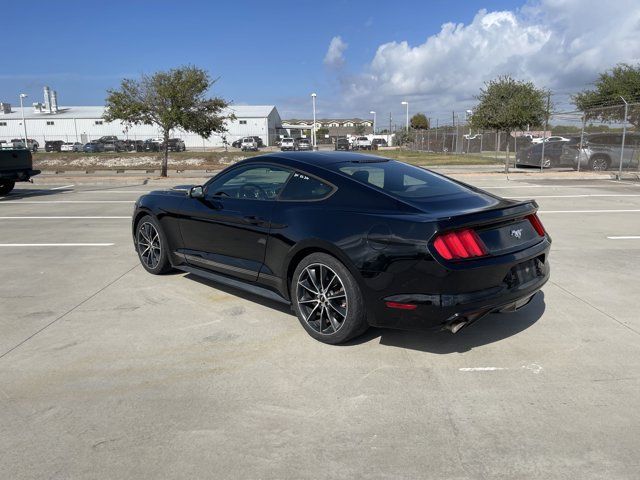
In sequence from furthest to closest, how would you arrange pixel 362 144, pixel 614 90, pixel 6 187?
1. pixel 362 144
2. pixel 614 90
3. pixel 6 187

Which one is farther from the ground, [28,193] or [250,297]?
[28,193]

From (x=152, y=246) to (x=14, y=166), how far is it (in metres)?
11.5

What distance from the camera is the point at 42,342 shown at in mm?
4273

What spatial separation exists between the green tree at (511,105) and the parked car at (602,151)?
176 centimetres

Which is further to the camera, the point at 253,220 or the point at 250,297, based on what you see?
the point at 250,297

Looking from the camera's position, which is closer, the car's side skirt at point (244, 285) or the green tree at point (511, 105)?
the car's side skirt at point (244, 285)

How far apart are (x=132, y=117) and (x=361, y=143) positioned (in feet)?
127

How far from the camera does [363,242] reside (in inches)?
147

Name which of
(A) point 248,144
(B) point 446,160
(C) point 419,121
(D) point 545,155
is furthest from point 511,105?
(C) point 419,121

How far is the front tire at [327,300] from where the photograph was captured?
386cm

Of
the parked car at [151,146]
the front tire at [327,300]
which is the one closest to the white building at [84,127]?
the parked car at [151,146]

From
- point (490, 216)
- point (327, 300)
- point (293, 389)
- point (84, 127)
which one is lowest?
point (293, 389)

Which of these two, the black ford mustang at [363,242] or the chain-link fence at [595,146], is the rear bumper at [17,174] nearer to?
the black ford mustang at [363,242]

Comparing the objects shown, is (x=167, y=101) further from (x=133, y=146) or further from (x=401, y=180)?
(x=133, y=146)
